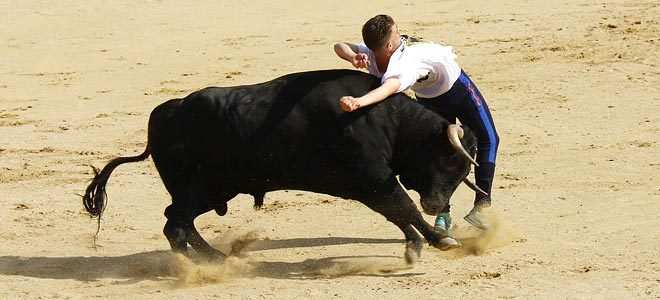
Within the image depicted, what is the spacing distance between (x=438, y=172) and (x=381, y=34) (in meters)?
0.79

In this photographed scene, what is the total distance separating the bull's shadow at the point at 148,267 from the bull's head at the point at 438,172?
1.26ft

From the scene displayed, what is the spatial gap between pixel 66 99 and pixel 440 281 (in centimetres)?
597

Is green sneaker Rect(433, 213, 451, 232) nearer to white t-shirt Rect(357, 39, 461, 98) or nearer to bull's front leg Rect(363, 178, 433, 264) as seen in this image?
bull's front leg Rect(363, 178, 433, 264)

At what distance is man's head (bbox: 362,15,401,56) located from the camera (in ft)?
23.7

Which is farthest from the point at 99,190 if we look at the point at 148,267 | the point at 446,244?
the point at 446,244

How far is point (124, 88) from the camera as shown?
41.2 feet

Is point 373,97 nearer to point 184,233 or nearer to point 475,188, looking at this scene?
point 475,188

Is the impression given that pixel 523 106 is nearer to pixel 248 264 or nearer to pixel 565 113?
pixel 565 113

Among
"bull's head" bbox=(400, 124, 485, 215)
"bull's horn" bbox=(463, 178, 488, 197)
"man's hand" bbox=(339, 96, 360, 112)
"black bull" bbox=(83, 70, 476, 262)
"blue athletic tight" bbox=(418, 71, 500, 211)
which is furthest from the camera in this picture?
"blue athletic tight" bbox=(418, 71, 500, 211)

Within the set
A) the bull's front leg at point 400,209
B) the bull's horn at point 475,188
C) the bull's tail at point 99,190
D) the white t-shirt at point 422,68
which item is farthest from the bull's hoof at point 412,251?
the bull's tail at point 99,190

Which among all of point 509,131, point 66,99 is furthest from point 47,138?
point 509,131

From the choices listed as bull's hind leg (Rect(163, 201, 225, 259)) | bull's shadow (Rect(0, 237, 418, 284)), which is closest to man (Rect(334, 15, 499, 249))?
bull's shadow (Rect(0, 237, 418, 284))

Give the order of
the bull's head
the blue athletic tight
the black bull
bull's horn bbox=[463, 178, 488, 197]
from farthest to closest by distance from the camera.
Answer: the blue athletic tight < bull's horn bbox=[463, 178, 488, 197] < the bull's head < the black bull

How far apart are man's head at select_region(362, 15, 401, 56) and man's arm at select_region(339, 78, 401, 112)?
10.5 inches
